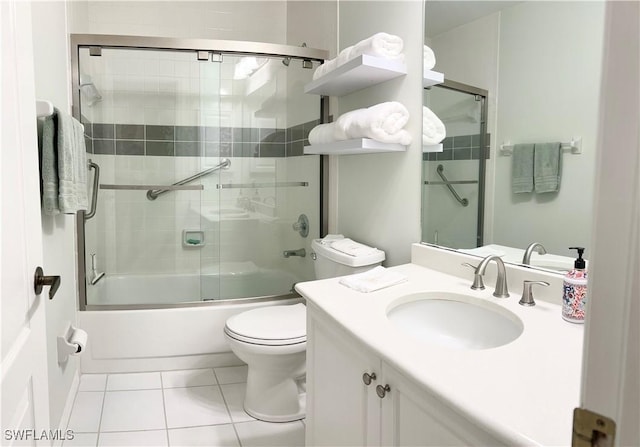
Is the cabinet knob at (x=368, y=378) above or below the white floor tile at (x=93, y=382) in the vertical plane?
above

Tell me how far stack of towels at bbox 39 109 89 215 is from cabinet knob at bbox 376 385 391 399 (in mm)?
1386

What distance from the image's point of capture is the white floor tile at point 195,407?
6.77 feet

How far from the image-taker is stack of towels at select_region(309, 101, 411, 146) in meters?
1.87

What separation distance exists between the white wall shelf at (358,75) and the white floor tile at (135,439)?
1.78 meters

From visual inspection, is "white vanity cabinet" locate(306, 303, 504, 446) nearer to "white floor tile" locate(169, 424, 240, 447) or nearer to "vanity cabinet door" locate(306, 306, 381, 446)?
"vanity cabinet door" locate(306, 306, 381, 446)

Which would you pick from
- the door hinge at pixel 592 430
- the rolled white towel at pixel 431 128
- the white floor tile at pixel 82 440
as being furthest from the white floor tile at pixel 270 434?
the door hinge at pixel 592 430

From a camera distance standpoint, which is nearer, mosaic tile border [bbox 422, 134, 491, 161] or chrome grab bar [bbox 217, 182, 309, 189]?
mosaic tile border [bbox 422, 134, 491, 161]

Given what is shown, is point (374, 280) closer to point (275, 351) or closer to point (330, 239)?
point (275, 351)

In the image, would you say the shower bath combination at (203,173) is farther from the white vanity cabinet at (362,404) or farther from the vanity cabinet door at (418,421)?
the vanity cabinet door at (418,421)

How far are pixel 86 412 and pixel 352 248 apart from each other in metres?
1.48

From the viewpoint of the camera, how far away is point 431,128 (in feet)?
6.20

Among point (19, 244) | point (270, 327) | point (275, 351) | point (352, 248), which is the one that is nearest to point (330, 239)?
point (352, 248)

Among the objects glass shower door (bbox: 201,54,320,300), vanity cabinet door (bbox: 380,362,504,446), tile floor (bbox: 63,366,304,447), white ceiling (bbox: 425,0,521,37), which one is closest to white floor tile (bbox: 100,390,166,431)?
tile floor (bbox: 63,366,304,447)

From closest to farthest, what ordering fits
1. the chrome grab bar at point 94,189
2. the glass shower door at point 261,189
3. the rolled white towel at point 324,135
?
the rolled white towel at point 324,135
the chrome grab bar at point 94,189
the glass shower door at point 261,189
